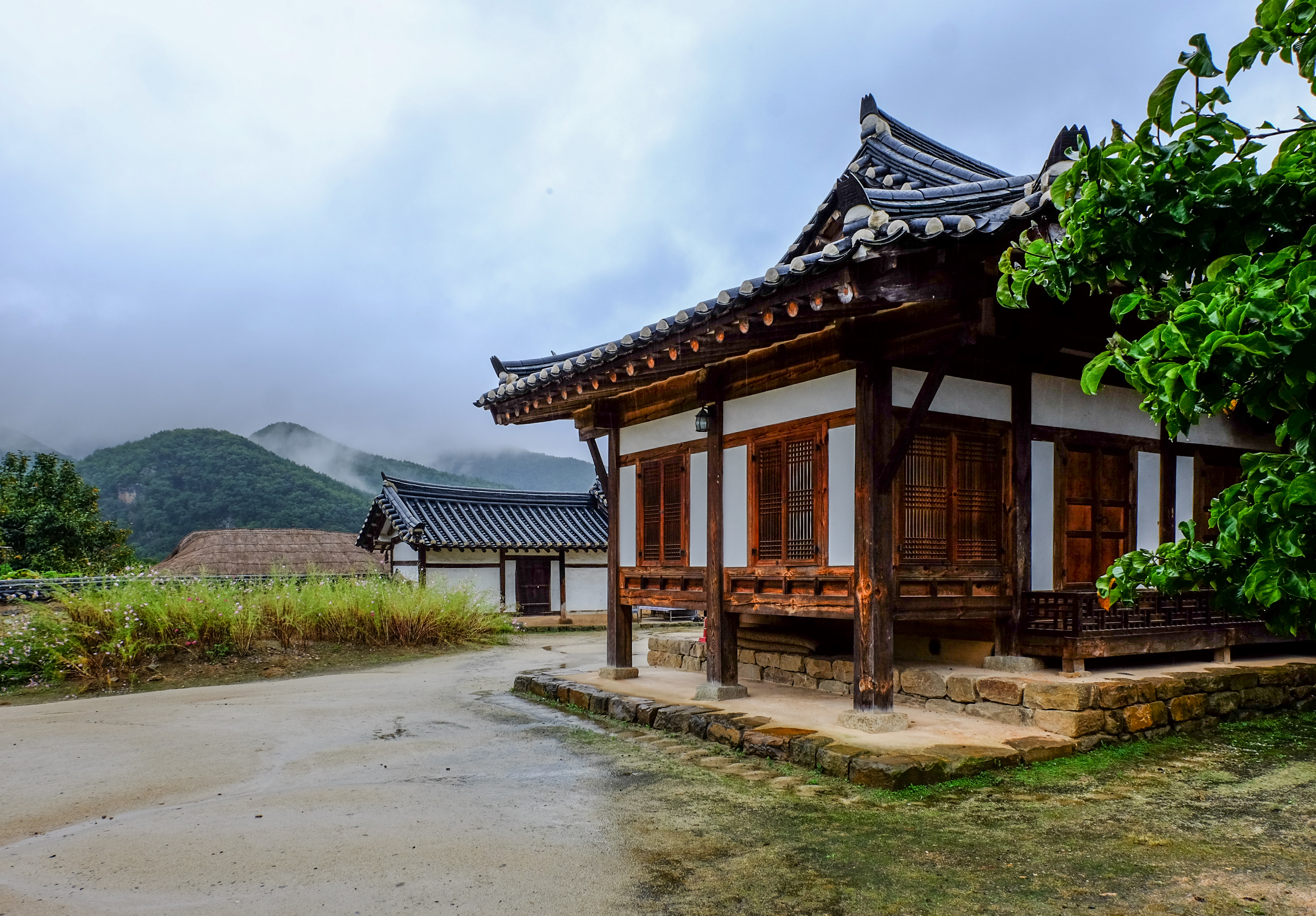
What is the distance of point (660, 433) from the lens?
997 centimetres

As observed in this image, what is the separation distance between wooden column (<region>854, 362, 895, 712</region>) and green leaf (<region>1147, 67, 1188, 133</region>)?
5.01 m

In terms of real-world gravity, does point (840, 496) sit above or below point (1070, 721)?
above

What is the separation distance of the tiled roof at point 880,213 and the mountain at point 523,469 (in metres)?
124

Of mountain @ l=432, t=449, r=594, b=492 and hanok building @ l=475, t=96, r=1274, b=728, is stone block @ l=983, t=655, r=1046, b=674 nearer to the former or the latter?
hanok building @ l=475, t=96, r=1274, b=728

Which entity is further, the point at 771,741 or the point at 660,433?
the point at 660,433

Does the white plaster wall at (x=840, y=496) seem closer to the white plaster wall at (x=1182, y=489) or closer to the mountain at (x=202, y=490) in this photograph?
the white plaster wall at (x=1182, y=489)

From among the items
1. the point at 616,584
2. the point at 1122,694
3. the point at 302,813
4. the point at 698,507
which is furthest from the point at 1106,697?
the point at 302,813

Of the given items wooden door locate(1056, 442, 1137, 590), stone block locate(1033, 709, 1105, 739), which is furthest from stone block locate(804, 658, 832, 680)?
stone block locate(1033, 709, 1105, 739)

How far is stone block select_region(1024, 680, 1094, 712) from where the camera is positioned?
266 inches

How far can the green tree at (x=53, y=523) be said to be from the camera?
24656 millimetres

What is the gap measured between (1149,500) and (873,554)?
378cm

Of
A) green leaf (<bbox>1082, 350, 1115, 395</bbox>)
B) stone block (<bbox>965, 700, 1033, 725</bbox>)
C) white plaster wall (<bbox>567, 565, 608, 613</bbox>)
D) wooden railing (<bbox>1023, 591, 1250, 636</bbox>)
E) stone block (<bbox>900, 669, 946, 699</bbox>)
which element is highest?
green leaf (<bbox>1082, 350, 1115, 395</bbox>)

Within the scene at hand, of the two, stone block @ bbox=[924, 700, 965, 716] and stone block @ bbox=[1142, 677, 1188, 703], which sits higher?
stone block @ bbox=[1142, 677, 1188, 703]

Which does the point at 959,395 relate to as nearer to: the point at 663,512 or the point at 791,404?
the point at 791,404
